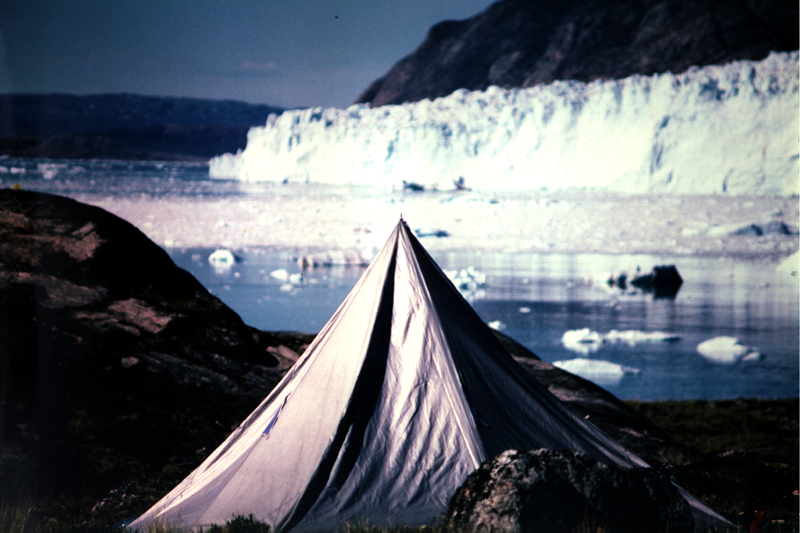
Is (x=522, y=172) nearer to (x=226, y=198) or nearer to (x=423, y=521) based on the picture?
(x=226, y=198)

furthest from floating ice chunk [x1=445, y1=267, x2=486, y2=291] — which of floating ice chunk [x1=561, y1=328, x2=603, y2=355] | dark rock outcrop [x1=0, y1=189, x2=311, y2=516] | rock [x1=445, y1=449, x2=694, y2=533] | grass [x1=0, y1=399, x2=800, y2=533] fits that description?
rock [x1=445, y1=449, x2=694, y2=533]

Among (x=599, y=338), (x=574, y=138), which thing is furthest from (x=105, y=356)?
(x=574, y=138)

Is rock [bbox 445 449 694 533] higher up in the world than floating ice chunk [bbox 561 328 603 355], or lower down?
higher up

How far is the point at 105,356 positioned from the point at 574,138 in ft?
78.0

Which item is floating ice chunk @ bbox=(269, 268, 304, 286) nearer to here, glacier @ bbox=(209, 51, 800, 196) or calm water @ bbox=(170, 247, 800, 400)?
calm water @ bbox=(170, 247, 800, 400)

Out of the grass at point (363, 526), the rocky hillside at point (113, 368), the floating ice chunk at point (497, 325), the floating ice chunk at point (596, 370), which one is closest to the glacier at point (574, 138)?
the floating ice chunk at point (497, 325)

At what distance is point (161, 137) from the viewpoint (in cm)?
2686

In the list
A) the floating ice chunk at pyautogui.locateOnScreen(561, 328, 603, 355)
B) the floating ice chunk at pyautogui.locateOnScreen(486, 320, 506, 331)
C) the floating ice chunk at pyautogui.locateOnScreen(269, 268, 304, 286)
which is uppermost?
the floating ice chunk at pyautogui.locateOnScreen(269, 268, 304, 286)

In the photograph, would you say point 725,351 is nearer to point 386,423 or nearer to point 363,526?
point 386,423

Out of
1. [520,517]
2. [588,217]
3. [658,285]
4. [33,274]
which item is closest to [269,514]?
[520,517]

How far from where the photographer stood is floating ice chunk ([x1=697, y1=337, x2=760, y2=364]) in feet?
51.0

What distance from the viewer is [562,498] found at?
3.76 metres

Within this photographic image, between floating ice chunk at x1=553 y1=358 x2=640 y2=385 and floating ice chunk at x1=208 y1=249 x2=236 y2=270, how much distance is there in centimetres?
1029

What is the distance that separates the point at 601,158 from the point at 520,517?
25.5 meters
